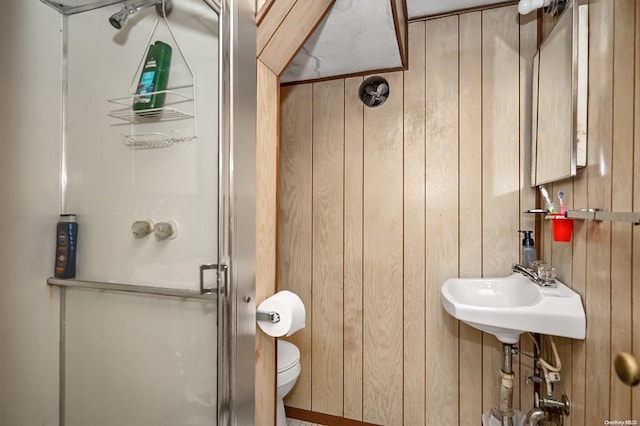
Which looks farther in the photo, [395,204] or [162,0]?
[395,204]

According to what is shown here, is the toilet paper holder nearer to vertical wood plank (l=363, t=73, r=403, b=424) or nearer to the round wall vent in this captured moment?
vertical wood plank (l=363, t=73, r=403, b=424)

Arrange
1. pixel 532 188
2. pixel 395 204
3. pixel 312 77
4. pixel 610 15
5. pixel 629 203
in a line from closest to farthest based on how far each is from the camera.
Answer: pixel 629 203 → pixel 610 15 → pixel 532 188 → pixel 395 204 → pixel 312 77

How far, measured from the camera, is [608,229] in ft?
2.89

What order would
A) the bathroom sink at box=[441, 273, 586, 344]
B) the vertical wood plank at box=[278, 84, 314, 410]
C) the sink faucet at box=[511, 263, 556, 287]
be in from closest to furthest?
the bathroom sink at box=[441, 273, 586, 344] → the sink faucet at box=[511, 263, 556, 287] → the vertical wood plank at box=[278, 84, 314, 410]

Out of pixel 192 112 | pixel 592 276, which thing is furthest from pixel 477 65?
pixel 192 112

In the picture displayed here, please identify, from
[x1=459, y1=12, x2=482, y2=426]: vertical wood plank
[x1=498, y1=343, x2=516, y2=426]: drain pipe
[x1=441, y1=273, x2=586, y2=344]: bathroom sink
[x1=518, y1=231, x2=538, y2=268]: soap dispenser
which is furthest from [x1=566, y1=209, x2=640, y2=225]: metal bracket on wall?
[x1=498, y1=343, x2=516, y2=426]: drain pipe

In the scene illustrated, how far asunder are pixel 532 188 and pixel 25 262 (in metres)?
1.98

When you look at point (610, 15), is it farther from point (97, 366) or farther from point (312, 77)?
point (97, 366)

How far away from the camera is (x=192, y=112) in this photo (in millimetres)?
938

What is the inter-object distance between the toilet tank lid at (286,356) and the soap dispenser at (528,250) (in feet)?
4.00

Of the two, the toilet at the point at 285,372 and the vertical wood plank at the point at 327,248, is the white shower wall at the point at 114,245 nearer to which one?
the toilet at the point at 285,372

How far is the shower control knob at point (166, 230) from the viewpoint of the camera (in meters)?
0.94

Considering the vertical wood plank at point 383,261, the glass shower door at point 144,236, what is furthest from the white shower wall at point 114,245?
the vertical wood plank at point 383,261

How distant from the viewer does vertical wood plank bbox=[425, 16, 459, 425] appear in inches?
67.9
